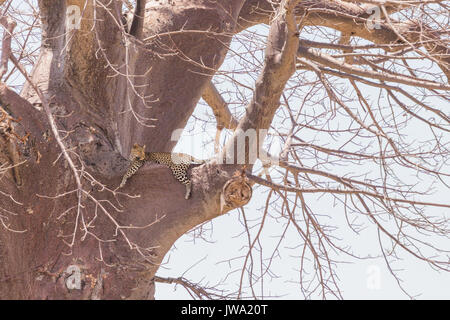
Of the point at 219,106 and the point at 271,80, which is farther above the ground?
the point at 219,106

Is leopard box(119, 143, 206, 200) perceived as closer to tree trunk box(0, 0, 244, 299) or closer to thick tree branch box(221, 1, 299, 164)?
tree trunk box(0, 0, 244, 299)

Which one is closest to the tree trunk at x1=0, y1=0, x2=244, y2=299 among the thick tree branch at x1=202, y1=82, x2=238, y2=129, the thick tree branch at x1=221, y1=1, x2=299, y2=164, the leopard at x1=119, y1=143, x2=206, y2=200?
the leopard at x1=119, y1=143, x2=206, y2=200

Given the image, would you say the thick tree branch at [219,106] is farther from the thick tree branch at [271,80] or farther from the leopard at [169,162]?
the thick tree branch at [271,80]

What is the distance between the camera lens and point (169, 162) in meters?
4.43

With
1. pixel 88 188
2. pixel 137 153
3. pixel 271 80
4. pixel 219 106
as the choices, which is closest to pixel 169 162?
pixel 137 153

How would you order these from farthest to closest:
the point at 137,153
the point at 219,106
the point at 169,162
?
the point at 219,106 < the point at 137,153 < the point at 169,162

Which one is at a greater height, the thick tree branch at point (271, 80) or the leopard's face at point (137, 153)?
the thick tree branch at point (271, 80)

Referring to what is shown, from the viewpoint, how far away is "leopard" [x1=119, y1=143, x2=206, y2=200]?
4262mm

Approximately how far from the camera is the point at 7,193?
13.4 feet

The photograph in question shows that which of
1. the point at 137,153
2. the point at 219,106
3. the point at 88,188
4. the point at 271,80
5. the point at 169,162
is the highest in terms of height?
the point at 219,106

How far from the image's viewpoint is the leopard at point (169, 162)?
4262 millimetres

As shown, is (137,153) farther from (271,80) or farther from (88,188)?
(271,80)

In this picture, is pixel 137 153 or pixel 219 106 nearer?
pixel 137 153

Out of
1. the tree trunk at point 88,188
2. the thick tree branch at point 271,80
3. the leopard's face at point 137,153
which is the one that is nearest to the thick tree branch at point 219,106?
the tree trunk at point 88,188
